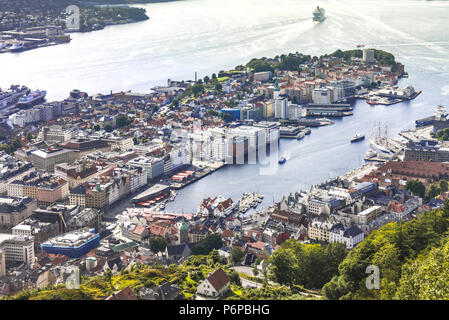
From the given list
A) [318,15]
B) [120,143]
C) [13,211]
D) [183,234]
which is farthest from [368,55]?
[13,211]

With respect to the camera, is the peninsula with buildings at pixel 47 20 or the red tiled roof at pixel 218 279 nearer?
the red tiled roof at pixel 218 279

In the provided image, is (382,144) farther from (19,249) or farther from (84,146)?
(19,249)

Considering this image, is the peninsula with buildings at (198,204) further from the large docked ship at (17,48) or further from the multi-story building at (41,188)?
the large docked ship at (17,48)

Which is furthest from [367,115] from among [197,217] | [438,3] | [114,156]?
[438,3]

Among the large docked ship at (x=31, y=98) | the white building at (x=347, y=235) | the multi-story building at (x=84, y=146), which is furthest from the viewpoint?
the large docked ship at (x=31, y=98)

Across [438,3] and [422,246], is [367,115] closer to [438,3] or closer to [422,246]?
[422,246]

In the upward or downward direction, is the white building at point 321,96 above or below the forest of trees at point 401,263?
below

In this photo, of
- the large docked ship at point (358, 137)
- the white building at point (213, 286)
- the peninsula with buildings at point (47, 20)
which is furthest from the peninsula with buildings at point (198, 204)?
the peninsula with buildings at point (47, 20)
